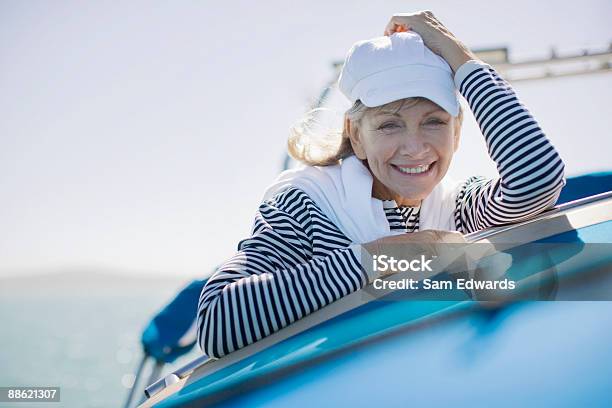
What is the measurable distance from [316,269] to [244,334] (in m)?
0.13

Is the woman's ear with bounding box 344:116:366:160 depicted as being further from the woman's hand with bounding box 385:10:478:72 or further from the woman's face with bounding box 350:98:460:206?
the woman's hand with bounding box 385:10:478:72

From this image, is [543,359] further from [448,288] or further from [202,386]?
[202,386]

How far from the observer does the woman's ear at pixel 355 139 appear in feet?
3.79

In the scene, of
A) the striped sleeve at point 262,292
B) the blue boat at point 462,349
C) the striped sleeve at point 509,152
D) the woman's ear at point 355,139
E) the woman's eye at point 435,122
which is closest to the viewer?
the blue boat at point 462,349

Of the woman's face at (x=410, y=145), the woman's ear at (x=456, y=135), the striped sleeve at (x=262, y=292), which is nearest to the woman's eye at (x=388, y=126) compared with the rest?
the woman's face at (x=410, y=145)

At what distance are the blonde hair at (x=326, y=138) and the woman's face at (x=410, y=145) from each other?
15 millimetres

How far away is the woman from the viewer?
2.70ft

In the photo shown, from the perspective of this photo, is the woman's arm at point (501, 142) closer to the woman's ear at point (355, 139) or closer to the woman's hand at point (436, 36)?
the woman's hand at point (436, 36)

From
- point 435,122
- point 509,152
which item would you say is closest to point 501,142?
point 509,152

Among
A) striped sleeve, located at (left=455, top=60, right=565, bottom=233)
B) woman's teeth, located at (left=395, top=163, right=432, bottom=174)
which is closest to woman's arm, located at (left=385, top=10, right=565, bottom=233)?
striped sleeve, located at (left=455, top=60, right=565, bottom=233)

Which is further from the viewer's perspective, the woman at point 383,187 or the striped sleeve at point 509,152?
the striped sleeve at point 509,152


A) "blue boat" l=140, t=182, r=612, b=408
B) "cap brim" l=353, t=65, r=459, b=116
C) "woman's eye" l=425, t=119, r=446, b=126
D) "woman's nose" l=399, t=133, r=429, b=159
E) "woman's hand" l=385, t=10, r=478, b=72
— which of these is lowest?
"blue boat" l=140, t=182, r=612, b=408

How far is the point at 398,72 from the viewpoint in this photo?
1025mm

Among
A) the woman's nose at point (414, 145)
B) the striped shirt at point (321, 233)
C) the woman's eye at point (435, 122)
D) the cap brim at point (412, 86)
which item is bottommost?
the striped shirt at point (321, 233)
